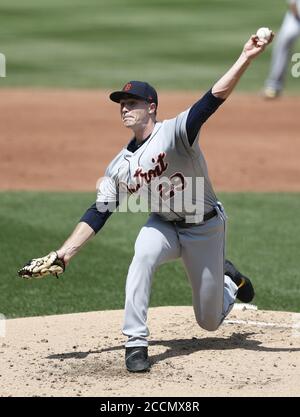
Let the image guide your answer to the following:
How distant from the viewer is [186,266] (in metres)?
6.74

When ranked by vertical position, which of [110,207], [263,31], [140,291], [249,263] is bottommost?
[249,263]

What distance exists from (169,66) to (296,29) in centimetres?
436

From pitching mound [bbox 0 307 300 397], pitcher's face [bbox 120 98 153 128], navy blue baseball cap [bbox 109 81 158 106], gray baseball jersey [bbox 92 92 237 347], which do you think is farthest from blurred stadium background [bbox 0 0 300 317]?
navy blue baseball cap [bbox 109 81 158 106]

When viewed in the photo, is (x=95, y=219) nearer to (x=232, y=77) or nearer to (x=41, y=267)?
(x=41, y=267)

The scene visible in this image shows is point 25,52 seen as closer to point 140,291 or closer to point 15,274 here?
point 15,274

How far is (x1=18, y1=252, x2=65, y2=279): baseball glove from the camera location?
6359 mm

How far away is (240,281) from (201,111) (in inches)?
67.4

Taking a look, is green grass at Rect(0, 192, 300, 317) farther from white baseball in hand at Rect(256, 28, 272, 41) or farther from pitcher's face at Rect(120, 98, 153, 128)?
white baseball in hand at Rect(256, 28, 272, 41)

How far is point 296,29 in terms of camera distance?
17.9 meters

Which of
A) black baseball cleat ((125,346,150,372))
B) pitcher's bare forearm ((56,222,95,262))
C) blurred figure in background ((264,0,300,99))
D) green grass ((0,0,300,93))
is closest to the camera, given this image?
black baseball cleat ((125,346,150,372))

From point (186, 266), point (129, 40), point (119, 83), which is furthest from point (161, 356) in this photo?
point (129, 40)

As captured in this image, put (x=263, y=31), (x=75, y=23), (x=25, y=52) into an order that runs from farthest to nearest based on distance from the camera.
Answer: (x=75, y=23), (x=25, y=52), (x=263, y=31)

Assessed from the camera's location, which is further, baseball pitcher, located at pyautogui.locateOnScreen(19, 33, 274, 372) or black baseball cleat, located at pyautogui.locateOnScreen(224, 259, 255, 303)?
black baseball cleat, located at pyautogui.locateOnScreen(224, 259, 255, 303)

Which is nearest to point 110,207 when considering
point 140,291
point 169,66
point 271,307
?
point 140,291
